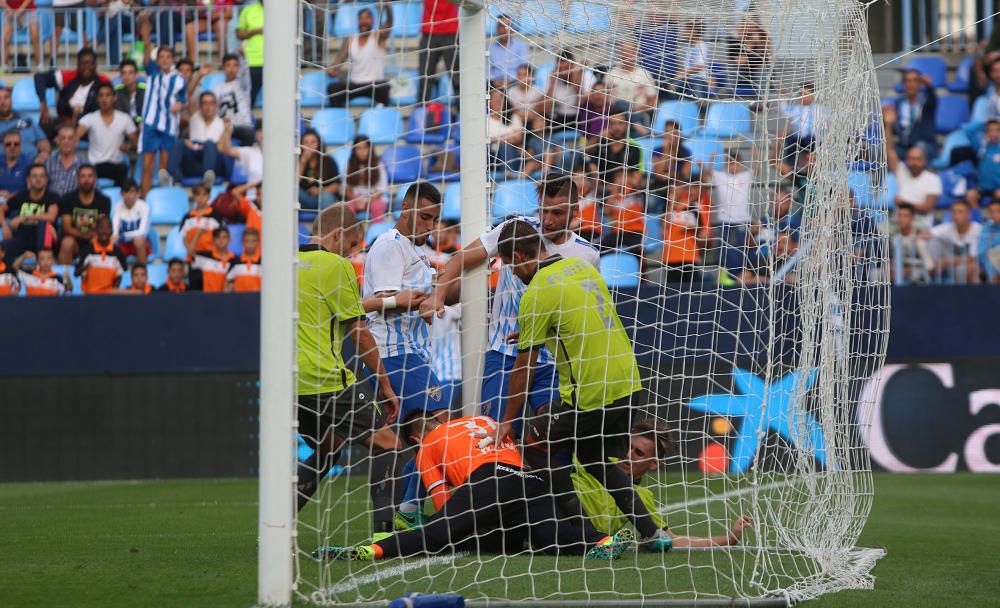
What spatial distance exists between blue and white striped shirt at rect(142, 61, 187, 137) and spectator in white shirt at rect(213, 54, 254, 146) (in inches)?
7.6

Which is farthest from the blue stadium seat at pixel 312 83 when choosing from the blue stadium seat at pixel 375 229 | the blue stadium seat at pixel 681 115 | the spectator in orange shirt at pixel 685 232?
the spectator in orange shirt at pixel 685 232

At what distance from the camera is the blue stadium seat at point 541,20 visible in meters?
6.42

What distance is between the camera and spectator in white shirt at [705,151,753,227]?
709 centimetres

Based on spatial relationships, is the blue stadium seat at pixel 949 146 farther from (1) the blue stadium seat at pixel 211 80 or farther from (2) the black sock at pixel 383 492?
(2) the black sock at pixel 383 492

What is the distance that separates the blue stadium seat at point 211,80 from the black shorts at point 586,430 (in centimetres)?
957

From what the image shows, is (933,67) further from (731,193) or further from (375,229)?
(731,193)

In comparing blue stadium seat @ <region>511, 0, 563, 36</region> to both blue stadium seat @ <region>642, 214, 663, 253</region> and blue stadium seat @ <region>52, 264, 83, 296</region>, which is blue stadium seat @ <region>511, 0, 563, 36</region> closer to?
blue stadium seat @ <region>642, 214, 663, 253</region>

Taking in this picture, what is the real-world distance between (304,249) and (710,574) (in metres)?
2.64

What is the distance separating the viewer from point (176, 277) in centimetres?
1208

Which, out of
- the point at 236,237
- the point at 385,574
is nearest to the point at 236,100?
the point at 236,237

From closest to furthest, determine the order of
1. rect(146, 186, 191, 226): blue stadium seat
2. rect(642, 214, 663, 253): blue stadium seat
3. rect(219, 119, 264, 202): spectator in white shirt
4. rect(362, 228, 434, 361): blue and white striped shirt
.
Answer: rect(362, 228, 434, 361): blue and white striped shirt → rect(642, 214, 663, 253): blue stadium seat → rect(146, 186, 191, 226): blue stadium seat → rect(219, 119, 264, 202): spectator in white shirt

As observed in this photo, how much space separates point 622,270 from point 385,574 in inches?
207

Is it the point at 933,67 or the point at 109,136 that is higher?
the point at 933,67

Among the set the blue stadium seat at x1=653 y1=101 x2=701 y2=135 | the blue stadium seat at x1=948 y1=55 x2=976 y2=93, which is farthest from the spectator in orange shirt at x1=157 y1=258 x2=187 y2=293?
the blue stadium seat at x1=948 y1=55 x2=976 y2=93
